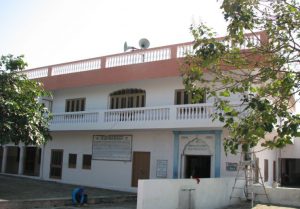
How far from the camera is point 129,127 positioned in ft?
58.0

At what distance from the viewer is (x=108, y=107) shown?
19984mm

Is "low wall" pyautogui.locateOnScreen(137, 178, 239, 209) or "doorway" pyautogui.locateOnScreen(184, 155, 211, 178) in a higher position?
"doorway" pyautogui.locateOnScreen(184, 155, 211, 178)

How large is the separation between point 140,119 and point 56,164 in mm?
7023

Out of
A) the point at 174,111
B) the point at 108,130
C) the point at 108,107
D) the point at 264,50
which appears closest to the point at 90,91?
the point at 108,107

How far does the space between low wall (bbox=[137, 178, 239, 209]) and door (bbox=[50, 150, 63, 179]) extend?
10.5 meters

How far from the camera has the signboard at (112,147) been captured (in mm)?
19125

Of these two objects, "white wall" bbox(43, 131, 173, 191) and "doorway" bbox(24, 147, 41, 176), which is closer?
"white wall" bbox(43, 131, 173, 191)

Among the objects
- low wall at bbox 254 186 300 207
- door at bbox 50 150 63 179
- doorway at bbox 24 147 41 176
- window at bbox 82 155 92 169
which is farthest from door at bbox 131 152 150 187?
doorway at bbox 24 147 41 176

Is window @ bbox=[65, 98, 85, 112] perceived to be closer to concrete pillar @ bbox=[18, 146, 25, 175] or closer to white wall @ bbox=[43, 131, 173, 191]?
white wall @ bbox=[43, 131, 173, 191]

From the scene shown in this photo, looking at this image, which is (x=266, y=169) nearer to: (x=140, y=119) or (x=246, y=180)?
(x=246, y=180)

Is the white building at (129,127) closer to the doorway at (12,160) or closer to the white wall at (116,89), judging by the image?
the white wall at (116,89)

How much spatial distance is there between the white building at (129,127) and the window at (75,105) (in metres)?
0.05

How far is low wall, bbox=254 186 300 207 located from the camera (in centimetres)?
1395

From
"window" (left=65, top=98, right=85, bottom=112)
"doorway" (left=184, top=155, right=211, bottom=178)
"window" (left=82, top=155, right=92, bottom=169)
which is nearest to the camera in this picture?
"doorway" (left=184, top=155, right=211, bottom=178)
